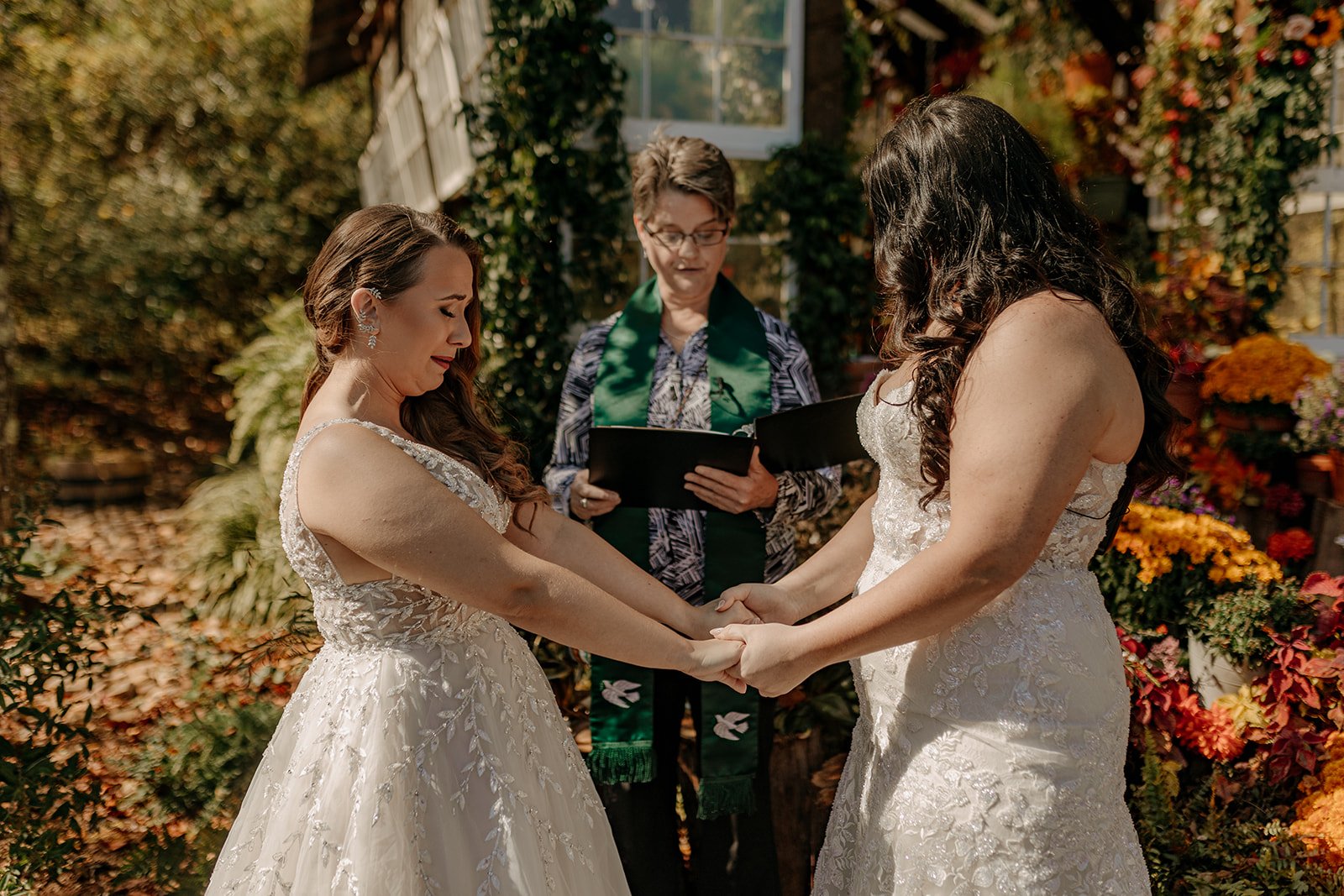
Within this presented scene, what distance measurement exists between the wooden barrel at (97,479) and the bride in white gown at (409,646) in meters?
9.77

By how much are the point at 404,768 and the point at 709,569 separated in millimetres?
1325

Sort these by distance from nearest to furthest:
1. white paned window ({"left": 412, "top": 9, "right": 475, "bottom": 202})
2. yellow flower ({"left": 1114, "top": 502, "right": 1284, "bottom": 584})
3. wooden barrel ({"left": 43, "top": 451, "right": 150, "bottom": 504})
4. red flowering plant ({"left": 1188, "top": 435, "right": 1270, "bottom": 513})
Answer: yellow flower ({"left": 1114, "top": 502, "right": 1284, "bottom": 584})
red flowering plant ({"left": 1188, "top": 435, "right": 1270, "bottom": 513})
white paned window ({"left": 412, "top": 9, "right": 475, "bottom": 202})
wooden barrel ({"left": 43, "top": 451, "right": 150, "bottom": 504})

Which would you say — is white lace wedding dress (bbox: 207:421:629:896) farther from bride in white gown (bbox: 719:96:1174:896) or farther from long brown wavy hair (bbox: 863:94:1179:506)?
long brown wavy hair (bbox: 863:94:1179:506)

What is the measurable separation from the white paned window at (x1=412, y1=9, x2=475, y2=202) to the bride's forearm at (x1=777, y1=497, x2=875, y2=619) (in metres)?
3.68

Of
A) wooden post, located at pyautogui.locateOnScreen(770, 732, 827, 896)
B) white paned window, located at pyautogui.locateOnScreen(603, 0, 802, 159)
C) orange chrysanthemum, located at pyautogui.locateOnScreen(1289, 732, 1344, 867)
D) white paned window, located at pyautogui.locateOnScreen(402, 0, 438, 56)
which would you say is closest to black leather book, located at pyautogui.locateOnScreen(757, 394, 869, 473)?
wooden post, located at pyautogui.locateOnScreen(770, 732, 827, 896)

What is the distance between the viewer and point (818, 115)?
17.8 ft

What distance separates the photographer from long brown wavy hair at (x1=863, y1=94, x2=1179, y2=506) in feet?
5.79

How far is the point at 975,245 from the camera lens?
178 cm

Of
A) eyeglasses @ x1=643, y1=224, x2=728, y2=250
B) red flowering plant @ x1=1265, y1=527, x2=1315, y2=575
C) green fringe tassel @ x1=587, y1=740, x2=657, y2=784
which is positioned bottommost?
red flowering plant @ x1=1265, y1=527, x2=1315, y2=575

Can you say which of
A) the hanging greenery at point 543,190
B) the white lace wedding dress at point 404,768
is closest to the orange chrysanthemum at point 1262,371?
the hanging greenery at point 543,190

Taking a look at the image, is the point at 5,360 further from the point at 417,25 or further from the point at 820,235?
the point at 417,25

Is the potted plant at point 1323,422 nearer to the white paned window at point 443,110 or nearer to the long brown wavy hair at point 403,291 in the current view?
the long brown wavy hair at point 403,291

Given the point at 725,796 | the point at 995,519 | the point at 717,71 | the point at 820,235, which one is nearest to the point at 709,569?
the point at 725,796

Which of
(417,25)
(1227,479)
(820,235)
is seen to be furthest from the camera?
(417,25)
